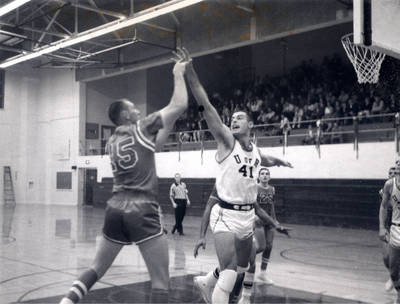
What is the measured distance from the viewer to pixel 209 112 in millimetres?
5102

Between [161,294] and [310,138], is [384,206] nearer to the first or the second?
[161,294]

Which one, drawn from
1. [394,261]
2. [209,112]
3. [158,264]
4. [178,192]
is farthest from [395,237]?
[178,192]

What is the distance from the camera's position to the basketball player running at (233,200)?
534 centimetres

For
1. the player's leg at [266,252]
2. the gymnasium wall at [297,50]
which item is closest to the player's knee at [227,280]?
the player's leg at [266,252]

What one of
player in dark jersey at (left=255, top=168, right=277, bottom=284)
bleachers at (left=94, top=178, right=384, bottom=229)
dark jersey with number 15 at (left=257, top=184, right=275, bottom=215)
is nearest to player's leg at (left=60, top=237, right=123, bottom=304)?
player in dark jersey at (left=255, top=168, right=277, bottom=284)

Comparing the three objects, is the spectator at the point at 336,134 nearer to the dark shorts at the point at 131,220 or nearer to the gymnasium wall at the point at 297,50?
the gymnasium wall at the point at 297,50

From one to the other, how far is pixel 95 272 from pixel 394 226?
4.17 m

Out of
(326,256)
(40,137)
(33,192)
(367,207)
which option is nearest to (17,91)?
(40,137)

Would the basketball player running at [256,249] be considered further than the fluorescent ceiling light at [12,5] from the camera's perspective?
No

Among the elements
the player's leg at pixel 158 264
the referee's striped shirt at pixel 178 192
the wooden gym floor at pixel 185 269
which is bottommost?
the wooden gym floor at pixel 185 269

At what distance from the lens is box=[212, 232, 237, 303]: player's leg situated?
528 centimetres

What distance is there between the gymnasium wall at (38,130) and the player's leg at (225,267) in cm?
2744

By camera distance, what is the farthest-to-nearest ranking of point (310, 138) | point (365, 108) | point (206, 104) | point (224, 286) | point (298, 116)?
point (298, 116), point (365, 108), point (310, 138), point (224, 286), point (206, 104)

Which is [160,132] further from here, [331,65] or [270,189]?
[331,65]
